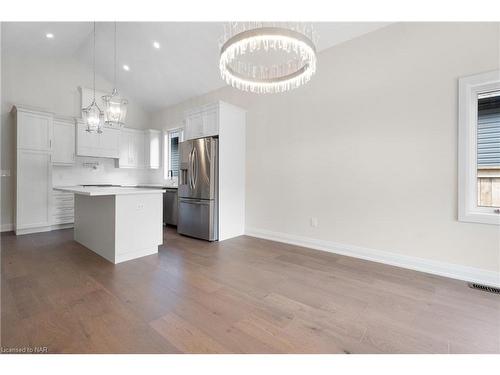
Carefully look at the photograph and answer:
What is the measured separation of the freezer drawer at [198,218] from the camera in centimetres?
399

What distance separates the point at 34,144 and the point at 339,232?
582 centimetres

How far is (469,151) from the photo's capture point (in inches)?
96.5

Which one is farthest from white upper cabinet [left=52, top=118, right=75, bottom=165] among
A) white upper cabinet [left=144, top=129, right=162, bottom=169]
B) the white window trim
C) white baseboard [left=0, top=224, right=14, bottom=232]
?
the white window trim

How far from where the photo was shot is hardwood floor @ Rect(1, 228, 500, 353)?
4.91 feet

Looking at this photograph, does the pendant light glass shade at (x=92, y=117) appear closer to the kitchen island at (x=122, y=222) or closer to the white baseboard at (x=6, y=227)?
the kitchen island at (x=122, y=222)

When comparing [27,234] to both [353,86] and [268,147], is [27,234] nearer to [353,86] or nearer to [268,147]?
[268,147]

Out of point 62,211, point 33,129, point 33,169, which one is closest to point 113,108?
point 33,129

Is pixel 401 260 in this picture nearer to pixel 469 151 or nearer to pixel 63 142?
pixel 469 151

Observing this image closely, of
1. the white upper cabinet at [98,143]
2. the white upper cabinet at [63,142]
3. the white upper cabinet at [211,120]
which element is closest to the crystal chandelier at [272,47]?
the white upper cabinet at [211,120]

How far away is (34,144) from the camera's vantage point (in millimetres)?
4449

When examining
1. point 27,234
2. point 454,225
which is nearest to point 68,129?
point 27,234

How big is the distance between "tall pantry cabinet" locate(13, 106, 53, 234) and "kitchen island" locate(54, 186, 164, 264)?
6.19 feet

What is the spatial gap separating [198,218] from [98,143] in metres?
3.37

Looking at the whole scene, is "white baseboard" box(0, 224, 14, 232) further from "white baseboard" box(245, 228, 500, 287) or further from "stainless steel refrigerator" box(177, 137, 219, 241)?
"white baseboard" box(245, 228, 500, 287)
